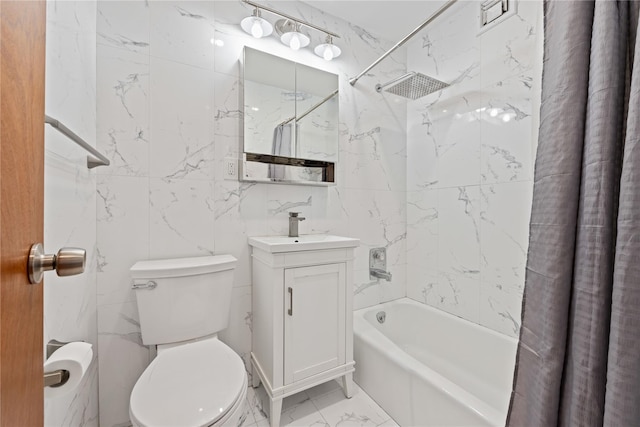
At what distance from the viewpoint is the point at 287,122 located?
70.4 inches

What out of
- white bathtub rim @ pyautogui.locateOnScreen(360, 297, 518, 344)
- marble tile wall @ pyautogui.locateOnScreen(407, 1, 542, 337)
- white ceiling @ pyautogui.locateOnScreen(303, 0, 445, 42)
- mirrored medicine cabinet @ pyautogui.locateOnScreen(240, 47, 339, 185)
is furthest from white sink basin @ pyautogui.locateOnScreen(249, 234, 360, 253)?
white ceiling @ pyautogui.locateOnScreen(303, 0, 445, 42)

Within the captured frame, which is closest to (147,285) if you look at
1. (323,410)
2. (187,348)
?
(187,348)

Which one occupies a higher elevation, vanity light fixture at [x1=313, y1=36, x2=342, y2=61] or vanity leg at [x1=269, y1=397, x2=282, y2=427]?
vanity light fixture at [x1=313, y1=36, x2=342, y2=61]

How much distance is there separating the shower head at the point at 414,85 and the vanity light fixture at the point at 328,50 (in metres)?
0.39

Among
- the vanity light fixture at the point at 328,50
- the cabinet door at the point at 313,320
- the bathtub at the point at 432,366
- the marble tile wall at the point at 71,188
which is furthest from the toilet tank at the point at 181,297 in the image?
the vanity light fixture at the point at 328,50

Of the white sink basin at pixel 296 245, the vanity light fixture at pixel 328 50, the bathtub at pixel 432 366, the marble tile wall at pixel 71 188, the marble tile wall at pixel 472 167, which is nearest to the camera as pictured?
the marble tile wall at pixel 71 188

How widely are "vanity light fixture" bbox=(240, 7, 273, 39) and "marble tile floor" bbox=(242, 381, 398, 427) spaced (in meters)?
2.13

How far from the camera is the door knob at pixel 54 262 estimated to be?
36cm

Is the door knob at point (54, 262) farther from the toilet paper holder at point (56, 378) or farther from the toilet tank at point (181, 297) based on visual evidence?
the toilet tank at point (181, 297)

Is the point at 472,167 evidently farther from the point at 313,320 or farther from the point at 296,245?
the point at 313,320

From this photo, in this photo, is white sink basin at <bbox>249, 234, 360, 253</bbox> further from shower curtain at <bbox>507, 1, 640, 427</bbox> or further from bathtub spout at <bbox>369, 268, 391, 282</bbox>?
shower curtain at <bbox>507, 1, 640, 427</bbox>

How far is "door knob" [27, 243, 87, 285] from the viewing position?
1.19ft

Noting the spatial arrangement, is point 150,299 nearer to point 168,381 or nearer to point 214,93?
point 168,381

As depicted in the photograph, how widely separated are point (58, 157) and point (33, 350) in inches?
28.9
